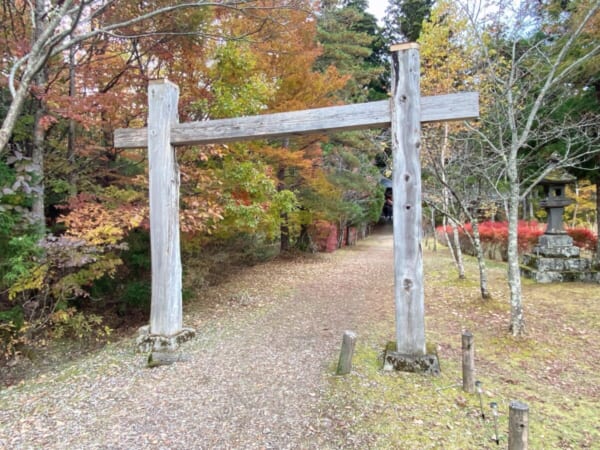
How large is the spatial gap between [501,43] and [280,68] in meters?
4.73

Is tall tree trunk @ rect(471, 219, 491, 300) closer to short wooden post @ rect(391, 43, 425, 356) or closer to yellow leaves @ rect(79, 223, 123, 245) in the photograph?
short wooden post @ rect(391, 43, 425, 356)

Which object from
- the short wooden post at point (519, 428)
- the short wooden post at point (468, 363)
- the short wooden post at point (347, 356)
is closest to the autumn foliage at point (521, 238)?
the short wooden post at point (468, 363)

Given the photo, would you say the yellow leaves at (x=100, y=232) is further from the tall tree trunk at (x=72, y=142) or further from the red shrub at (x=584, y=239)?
the red shrub at (x=584, y=239)

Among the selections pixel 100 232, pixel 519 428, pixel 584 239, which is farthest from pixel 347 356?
pixel 584 239

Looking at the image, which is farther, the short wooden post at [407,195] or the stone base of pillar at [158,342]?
the stone base of pillar at [158,342]

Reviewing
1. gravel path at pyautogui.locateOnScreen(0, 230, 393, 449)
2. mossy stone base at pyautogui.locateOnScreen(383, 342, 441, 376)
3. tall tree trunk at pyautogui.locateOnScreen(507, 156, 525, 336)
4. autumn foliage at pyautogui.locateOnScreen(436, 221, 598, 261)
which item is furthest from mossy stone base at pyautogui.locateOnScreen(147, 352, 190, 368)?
autumn foliage at pyautogui.locateOnScreen(436, 221, 598, 261)

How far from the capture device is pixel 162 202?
402 centimetres

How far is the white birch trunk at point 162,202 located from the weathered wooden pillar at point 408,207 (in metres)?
2.66

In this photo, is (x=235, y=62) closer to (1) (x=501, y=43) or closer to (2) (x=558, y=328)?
(1) (x=501, y=43)

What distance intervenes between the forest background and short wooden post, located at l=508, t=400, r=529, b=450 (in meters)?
3.04

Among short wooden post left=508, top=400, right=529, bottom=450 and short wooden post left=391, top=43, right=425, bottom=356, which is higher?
short wooden post left=391, top=43, right=425, bottom=356

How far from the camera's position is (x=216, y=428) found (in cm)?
260

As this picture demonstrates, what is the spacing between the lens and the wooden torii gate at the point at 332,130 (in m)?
3.36

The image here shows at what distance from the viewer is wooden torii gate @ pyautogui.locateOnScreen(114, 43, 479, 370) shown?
3.36 metres
